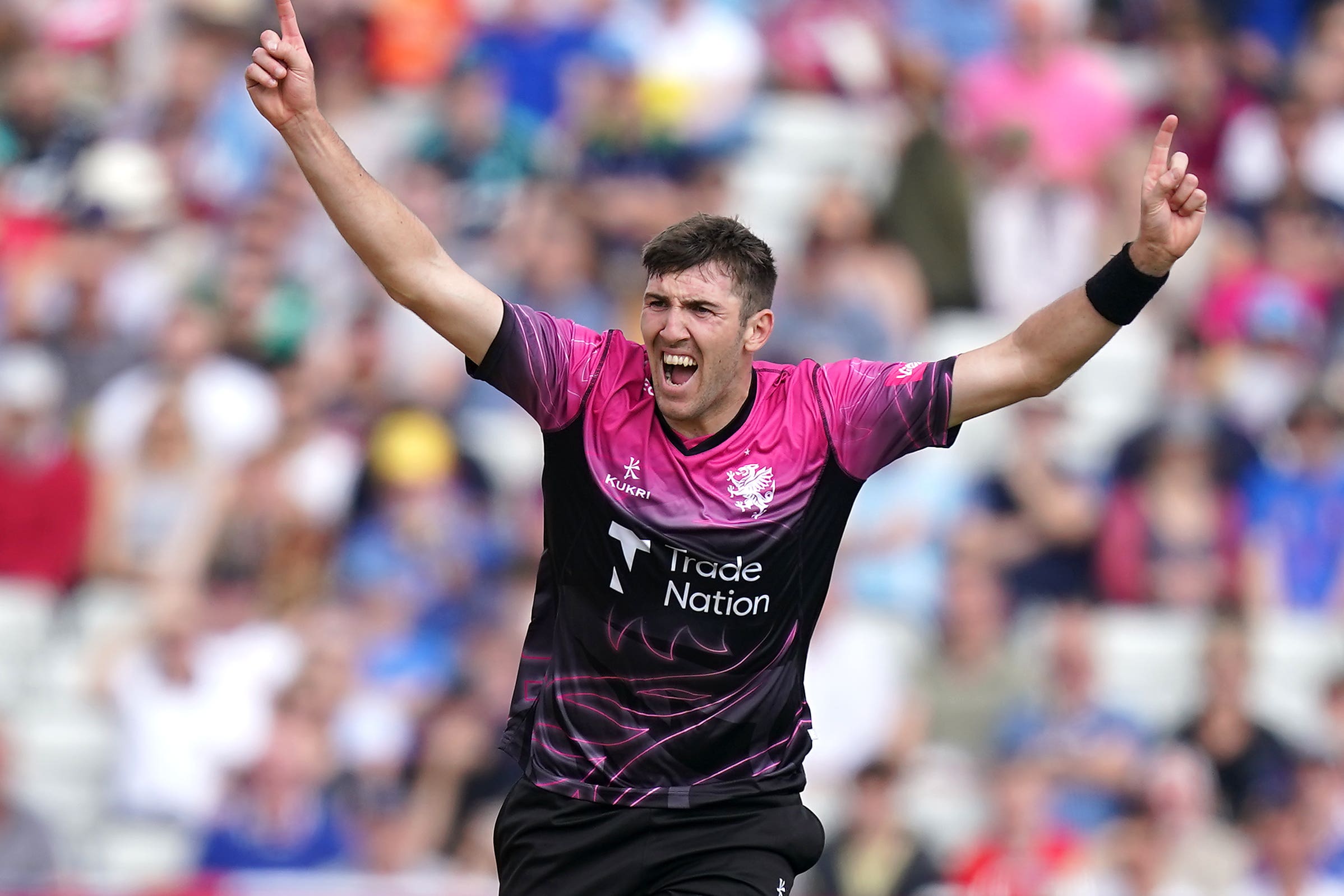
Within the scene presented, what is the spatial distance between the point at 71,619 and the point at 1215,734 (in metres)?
6.19

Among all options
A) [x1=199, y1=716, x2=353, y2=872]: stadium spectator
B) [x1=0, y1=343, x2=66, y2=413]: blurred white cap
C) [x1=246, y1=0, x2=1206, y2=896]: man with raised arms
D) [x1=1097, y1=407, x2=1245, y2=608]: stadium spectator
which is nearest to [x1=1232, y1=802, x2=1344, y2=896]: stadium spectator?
[x1=1097, y1=407, x2=1245, y2=608]: stadium spectator

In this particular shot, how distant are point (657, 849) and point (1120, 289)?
1910 mm

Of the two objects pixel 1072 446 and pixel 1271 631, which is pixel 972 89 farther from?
pixel 1271 631

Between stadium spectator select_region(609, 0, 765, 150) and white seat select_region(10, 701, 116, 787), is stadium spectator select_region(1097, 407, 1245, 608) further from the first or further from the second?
white seat select_region(10, 701, 116, 787)

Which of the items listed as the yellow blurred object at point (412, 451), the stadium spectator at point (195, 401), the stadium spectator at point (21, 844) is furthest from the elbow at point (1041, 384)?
the stadium spectator at point (195, 401)

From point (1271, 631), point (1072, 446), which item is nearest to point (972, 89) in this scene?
point (1072, 446)

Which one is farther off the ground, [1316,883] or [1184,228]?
[1184,228]

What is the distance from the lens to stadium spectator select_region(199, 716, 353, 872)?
1002 centimetres

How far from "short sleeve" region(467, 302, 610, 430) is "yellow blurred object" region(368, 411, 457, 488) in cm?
580

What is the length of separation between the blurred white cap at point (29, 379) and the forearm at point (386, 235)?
22.3ft

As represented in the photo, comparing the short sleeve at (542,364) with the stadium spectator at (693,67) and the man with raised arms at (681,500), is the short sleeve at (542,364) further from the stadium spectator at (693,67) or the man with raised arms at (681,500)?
the stadium spectator at (693,67)

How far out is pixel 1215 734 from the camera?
10352 mm

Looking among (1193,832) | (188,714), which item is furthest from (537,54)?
(1193,832)

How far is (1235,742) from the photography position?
1032 centimetres
